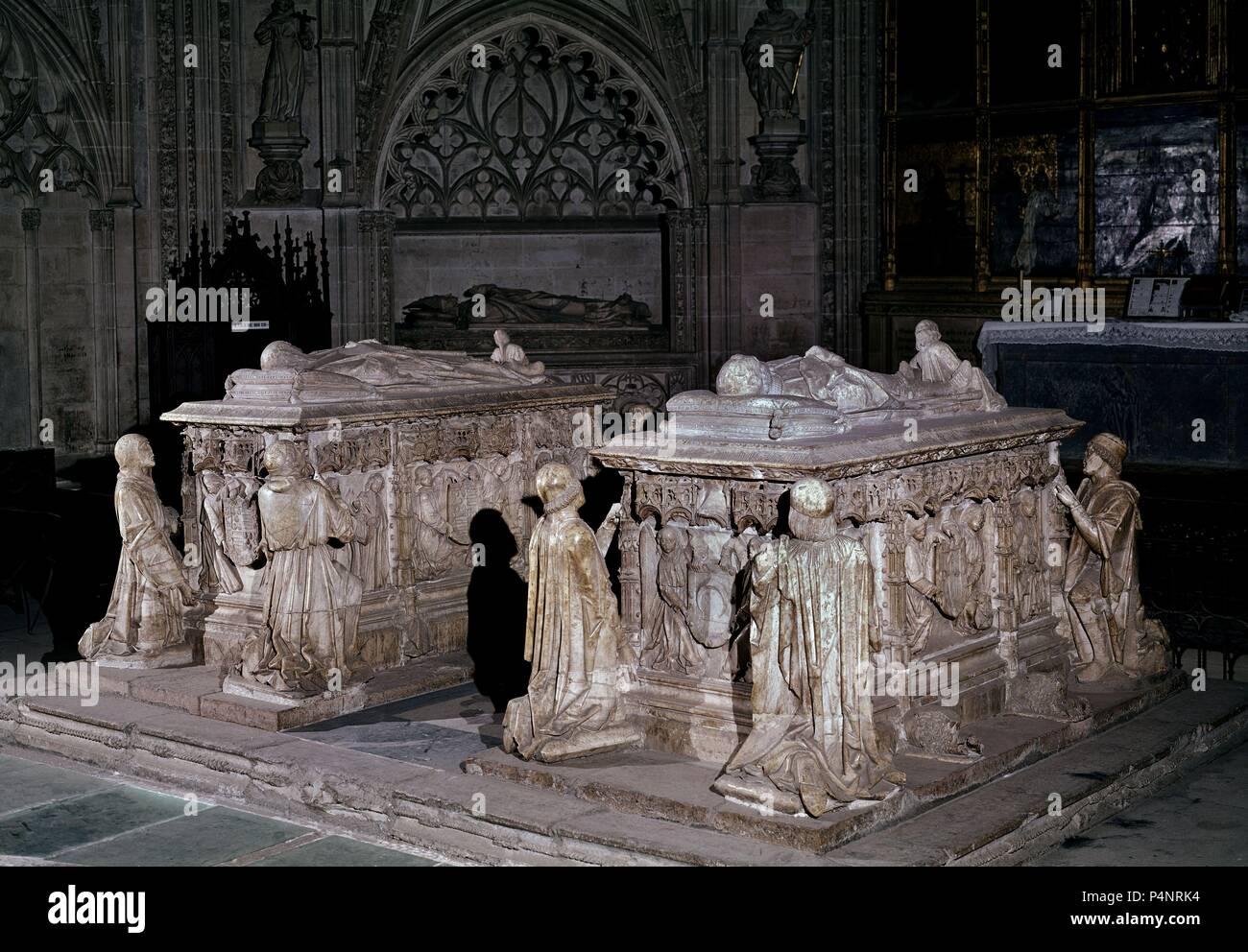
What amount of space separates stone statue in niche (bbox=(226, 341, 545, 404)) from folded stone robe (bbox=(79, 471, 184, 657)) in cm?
63

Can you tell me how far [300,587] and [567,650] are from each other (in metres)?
1.64

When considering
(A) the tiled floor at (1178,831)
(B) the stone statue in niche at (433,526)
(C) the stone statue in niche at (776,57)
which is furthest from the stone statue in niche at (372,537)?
(C) the stone statue in niche at (776,57)

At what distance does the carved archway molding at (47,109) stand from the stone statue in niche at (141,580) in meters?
6.20

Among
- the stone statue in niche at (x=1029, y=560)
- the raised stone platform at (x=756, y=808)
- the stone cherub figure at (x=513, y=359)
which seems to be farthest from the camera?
the stone cherub figure at (x=513, y=359)

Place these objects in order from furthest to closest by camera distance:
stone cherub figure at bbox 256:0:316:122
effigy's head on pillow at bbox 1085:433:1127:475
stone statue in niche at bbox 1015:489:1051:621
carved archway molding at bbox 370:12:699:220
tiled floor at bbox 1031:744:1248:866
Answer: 1. carved archway molding at bbox 370:12:699:220
2. stone cherub figure at bbox 256:0:316:122
3. effigy's head on pillow at bbox 1085:433:1127:475
4. stone statue in niche at bbox 1015:489:1051:621
5. tiled floor at bbox 1031:744:1248:866

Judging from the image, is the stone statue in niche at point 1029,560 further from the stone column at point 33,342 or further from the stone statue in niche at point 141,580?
the stone column at point 33,342

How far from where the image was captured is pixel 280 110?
A: 1394cm

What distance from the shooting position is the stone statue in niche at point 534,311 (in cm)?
1498

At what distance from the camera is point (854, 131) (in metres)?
14.5

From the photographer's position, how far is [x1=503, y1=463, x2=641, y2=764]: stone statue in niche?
21.9 ft

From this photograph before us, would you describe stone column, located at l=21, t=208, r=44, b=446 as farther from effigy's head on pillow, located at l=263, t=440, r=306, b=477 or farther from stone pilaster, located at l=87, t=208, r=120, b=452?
effigy's head on pillow, located at l=263, t=440, r=306, b=477

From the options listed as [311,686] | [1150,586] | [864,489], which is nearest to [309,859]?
[311,686]

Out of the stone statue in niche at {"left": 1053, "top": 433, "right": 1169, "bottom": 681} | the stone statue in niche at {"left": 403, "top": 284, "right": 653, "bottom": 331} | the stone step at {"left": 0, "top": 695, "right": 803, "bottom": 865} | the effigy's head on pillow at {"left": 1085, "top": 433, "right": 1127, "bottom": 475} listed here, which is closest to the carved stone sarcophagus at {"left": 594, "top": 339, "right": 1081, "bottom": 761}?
the stone statue in niche at {"left": 1053, "top": 433, "right": 1169, "bottom": 681}

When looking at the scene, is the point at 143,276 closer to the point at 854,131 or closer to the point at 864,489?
the point at 854,131
